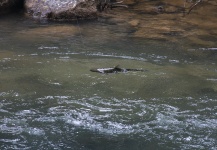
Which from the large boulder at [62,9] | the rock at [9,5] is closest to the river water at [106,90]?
the large boulder at [62,9]

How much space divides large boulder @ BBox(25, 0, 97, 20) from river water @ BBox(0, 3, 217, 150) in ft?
4.05

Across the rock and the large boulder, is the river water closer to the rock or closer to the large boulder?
the large boulder

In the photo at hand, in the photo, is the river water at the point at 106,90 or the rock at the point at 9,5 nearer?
the river water at the point at 106,90

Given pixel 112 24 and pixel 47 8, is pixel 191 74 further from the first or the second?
pixel 47 8

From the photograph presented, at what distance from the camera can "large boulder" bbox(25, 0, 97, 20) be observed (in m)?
9.80

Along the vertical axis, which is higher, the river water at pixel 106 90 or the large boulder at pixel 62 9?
the large boulder at pixel 62 9

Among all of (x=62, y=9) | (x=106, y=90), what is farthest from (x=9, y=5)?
(x=106, y=90)

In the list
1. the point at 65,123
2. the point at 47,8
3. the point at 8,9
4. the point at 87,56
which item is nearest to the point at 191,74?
the point at 87,56

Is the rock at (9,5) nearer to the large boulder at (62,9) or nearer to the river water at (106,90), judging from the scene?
the large boulder at (62,9)

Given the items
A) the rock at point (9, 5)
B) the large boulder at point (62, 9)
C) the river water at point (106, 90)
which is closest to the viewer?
the river water at point (106, 90)

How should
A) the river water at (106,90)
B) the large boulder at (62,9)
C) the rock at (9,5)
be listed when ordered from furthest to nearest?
the rock at (9,5) < the large boulder at (62,9) < the river water at (106,90)

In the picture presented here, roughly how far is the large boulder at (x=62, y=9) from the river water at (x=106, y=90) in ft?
4.05

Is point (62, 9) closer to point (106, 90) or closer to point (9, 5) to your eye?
point (9, 5)

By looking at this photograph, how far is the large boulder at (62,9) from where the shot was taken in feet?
32.1
